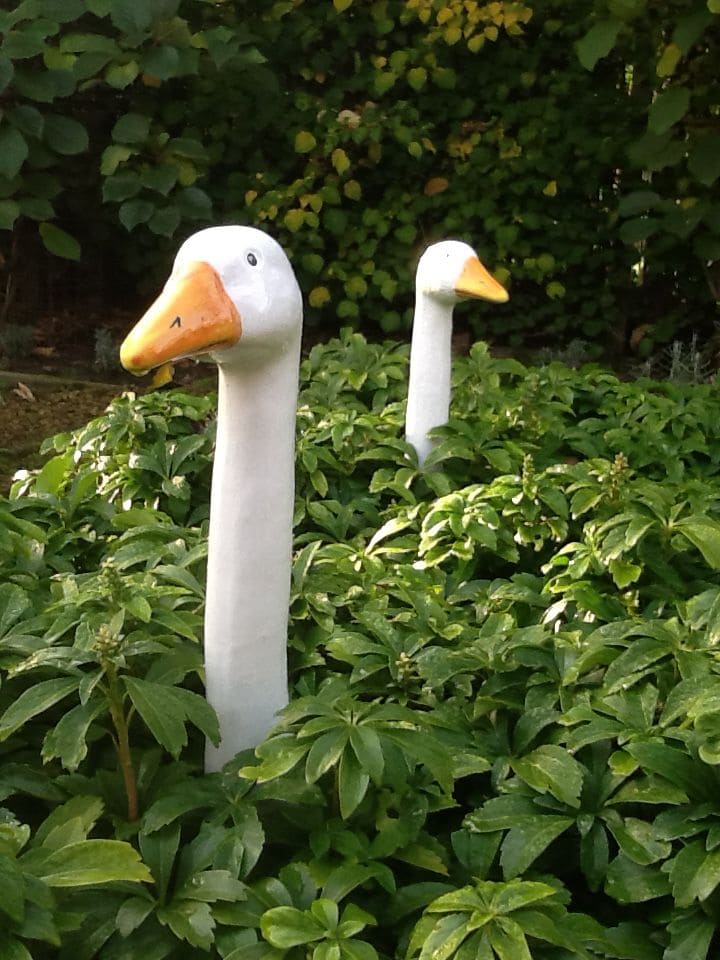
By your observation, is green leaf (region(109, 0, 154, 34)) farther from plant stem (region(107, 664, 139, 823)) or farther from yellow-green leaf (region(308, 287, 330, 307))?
plant stem (region(107, 664, 139, 823))

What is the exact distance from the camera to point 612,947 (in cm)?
127

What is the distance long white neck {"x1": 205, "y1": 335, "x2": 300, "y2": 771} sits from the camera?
4.84ft

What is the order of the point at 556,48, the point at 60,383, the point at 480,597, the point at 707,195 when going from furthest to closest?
1. the point at 556,48
2. the point at 707,195
3. the point at 60,383
4. the point at 480,597

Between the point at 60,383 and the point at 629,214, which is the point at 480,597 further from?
the point at 629,214

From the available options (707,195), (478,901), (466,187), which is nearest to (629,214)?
(707,195)

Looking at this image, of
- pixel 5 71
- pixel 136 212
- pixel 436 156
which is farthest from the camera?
pixel 436 156

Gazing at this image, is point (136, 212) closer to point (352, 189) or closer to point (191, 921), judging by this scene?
point (352, 189)

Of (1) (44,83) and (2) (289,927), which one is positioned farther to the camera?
(1) (44,83)

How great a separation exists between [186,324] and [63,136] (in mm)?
3132

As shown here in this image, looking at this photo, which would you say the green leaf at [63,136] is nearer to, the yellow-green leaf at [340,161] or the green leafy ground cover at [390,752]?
the yellow-green leaf at [340,161]

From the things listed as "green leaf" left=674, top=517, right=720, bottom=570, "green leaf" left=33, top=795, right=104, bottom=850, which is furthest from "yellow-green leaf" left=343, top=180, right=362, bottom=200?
"green leaf" left=33, top=795, right=104, bottom=850

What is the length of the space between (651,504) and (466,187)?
3773 mm

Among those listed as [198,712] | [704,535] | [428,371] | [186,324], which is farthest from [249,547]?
[428,371]

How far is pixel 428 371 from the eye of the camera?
2.68m
